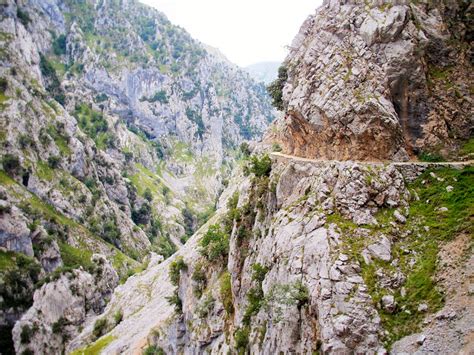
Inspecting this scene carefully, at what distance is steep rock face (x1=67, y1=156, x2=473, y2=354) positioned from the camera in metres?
29.7

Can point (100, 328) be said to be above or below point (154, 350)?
below

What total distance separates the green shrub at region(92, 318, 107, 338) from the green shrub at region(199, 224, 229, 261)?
136 feet

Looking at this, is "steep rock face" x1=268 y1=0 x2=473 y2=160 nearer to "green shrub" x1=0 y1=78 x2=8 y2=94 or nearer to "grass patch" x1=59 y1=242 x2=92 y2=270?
"grass patch" x1=59 y1=242 x2=92 y2=270

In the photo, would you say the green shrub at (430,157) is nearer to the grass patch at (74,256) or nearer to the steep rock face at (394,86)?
the steep rock face at (394,86)

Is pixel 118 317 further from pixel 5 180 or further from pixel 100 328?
pixel 5 180

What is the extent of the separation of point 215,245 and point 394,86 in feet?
110

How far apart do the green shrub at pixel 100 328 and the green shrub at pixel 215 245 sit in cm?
4140

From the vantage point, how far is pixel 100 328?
3647 inches

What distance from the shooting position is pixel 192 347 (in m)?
57.9

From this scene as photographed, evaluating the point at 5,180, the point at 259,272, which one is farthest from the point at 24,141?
the point at 259,272

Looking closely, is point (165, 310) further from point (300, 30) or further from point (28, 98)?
point (28, 98)

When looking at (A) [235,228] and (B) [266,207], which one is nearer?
(B) [266,207]

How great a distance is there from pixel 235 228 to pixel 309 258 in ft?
72.7

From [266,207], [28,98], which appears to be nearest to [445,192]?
[266,207]
